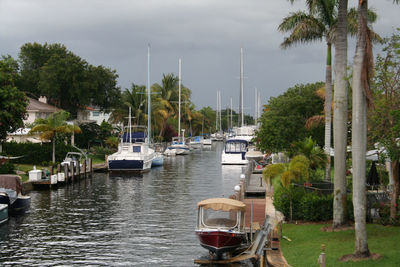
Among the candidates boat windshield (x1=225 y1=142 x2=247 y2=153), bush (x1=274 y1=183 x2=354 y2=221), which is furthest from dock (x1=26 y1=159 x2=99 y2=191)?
bush (x1=274 y1=183 x2=354 y2=221)

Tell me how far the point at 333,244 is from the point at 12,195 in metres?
21.0

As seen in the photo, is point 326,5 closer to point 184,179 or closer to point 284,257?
point 284,257

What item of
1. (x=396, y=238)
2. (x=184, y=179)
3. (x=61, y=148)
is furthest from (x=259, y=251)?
(x=61, y=148)

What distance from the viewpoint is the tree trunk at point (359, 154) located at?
55.6 ft

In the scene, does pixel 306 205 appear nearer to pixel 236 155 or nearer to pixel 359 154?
pixel 359 154

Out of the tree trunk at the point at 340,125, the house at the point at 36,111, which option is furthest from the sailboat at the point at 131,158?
the tree trunk at the point at 340,125

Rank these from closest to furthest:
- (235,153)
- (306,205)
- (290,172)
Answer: (306,205) → (290,172) → (235,153)

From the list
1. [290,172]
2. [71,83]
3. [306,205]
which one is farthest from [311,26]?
[71,83]

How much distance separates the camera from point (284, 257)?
1867 cm

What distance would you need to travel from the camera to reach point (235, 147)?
241ft

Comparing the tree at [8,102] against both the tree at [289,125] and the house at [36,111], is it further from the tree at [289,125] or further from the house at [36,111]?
the house at [36,111]

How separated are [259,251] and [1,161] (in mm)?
34515

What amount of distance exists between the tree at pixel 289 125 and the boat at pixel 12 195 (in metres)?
23.3

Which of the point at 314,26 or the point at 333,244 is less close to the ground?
the point at 314,26
